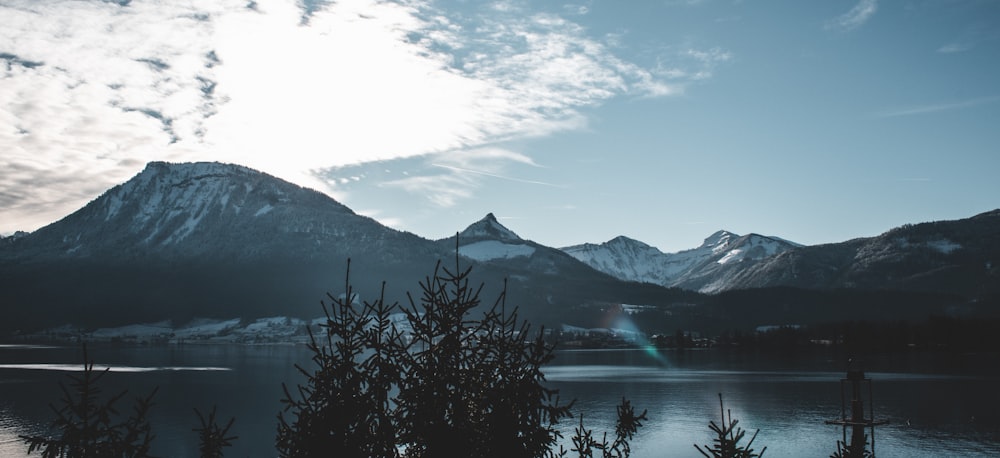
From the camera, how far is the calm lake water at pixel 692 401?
8175 cm

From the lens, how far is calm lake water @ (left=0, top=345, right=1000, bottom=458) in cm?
8175

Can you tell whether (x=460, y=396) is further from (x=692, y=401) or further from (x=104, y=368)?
(x=104, y=368)

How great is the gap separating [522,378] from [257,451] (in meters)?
74.1

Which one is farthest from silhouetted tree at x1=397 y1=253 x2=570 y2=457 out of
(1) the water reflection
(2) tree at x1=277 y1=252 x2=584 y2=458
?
(1) the water reflection

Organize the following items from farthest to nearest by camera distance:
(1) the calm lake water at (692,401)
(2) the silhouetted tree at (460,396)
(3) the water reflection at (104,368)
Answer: (3) the water reflection at (104,368) → (1) the calm lake water at (692,401) → (2) the silhouetted tree at (460,396)

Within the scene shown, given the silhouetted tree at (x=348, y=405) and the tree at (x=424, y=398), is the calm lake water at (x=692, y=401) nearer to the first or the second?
the tree at (x=424, y=398)

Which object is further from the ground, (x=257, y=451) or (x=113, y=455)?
(x=113, y=455)

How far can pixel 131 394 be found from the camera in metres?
128

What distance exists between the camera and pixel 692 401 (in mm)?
118812

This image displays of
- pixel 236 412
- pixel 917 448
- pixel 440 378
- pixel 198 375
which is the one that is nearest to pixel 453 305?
pixel 440 378

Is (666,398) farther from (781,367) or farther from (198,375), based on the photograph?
(198,375)

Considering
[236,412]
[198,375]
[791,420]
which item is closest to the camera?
[791,420]

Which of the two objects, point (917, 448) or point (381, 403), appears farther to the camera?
point (917, 448)

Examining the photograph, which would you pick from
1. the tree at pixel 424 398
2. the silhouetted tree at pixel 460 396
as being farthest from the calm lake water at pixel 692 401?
the tree at pixel 424 398
